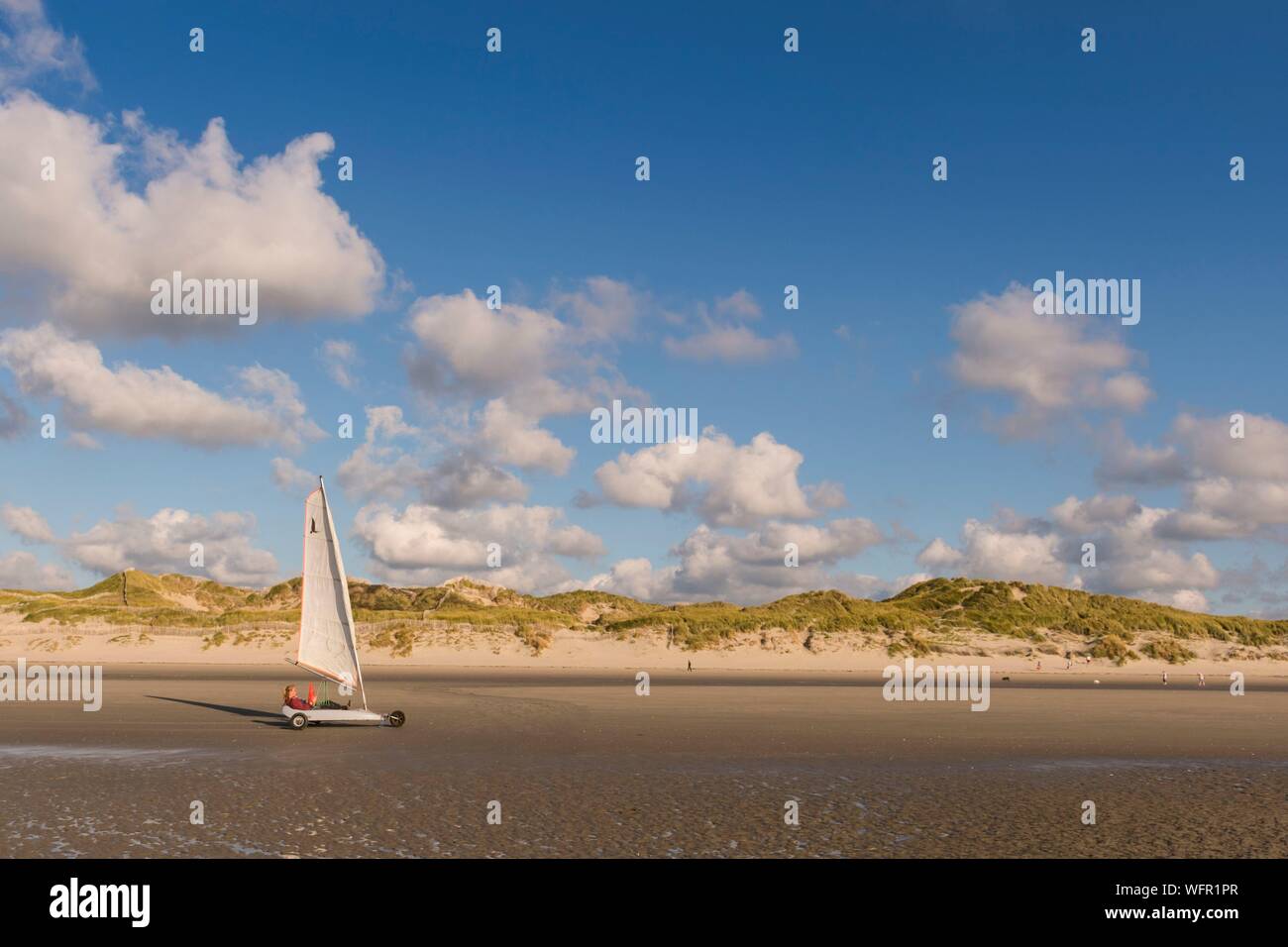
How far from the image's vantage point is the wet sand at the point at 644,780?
15.3 metres

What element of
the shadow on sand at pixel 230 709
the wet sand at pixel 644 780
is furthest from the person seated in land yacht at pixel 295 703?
→ the shadow on sand at pixel 230 709

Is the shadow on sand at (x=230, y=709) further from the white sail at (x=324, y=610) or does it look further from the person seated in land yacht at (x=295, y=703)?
the person seated in land yacht at (x=295, y=703)

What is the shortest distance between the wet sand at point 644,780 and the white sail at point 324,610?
263 cm

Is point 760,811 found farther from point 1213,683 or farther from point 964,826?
point 1213,683

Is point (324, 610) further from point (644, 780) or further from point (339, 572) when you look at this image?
point (644, 780)

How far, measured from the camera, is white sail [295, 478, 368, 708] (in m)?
33.7

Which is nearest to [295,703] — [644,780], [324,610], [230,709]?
[324,610]

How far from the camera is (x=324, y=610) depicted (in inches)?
1334

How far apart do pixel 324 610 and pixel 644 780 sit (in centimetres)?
1717

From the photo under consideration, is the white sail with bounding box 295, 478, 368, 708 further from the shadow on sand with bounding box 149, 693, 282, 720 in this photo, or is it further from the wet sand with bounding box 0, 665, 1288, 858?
the shadow on sand with bounding box 149, 693, 282, 720

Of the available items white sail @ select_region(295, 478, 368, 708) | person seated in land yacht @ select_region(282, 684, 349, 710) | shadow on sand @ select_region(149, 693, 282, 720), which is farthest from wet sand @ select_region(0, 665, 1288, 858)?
white sail @ select_region(295, 478, 368, 708)
